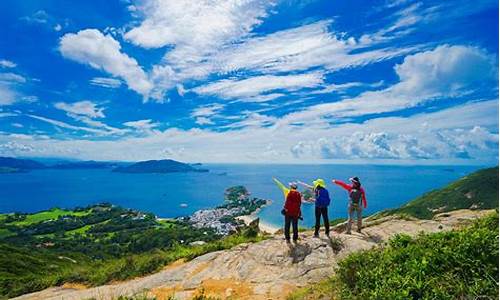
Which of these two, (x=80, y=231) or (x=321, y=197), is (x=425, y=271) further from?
(x=80, y=231)

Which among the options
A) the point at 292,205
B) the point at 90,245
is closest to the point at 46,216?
the point at 90,245

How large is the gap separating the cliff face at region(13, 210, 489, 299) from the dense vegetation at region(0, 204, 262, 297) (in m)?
0.93

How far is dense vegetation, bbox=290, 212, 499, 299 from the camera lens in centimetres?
537

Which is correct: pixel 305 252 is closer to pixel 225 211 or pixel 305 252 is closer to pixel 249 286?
pixel 249 286

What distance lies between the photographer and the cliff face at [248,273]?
9.82 meters

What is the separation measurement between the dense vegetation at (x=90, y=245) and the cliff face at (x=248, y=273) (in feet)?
3.05

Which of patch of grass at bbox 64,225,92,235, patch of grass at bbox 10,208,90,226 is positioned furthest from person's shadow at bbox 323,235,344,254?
patch of grass at bbox 10,208,90,226

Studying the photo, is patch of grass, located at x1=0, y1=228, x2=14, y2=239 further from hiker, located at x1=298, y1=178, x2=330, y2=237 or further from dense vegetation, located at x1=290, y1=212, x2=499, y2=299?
dense vegetation, located at x1=290, y1=212, x2=499, y2=299

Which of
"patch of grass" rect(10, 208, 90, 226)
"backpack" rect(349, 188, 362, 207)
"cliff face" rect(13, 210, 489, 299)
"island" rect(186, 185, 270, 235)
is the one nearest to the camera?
"cliff face" rect(13, 210, 489, 299)

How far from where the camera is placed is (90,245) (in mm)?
90312

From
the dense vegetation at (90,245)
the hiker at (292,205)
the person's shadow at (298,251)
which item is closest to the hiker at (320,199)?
the hiker at (292,205)

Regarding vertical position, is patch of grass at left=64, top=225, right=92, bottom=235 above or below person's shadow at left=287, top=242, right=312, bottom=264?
below

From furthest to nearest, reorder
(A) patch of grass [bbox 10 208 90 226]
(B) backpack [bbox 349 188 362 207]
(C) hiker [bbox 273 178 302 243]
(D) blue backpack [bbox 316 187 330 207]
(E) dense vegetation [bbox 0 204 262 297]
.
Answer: (A) patch of grass [bbox 10 208 90 226] → (B) backpack [bbox 349 188 362 207] → (E) dense vegetation [bbox 0 204 262 297] → (D) blue backpack [bbox 316 187 330 207] → (C) hiker [bbox 273 178 302 243]

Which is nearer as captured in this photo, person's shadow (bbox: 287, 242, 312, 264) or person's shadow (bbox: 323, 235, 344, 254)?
person's shadow (bbox: 287, 242, 312, 264)
